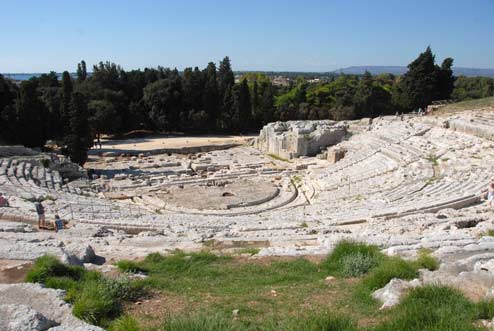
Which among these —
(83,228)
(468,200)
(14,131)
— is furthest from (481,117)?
(14,131)

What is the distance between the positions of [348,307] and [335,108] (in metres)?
47.7

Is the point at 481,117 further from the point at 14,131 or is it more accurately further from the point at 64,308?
the point at 14,131

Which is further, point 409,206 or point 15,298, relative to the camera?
point 409,206

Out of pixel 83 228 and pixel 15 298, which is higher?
pixel 15 298

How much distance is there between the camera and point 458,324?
4.20 m

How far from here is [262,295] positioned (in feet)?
19.5

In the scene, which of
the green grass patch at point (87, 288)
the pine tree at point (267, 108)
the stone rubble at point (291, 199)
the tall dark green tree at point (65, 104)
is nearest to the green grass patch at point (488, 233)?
the stone rubble at point (291, 199)

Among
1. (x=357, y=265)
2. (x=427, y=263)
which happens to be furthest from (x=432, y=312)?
(x=357, y=265)

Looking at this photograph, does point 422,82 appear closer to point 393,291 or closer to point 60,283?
point 393,291

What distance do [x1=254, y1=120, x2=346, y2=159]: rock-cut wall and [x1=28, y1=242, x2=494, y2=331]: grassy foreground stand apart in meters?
24.9

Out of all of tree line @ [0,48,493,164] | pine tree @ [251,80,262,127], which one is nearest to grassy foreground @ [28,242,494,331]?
tree line @ [0,48,493,164]

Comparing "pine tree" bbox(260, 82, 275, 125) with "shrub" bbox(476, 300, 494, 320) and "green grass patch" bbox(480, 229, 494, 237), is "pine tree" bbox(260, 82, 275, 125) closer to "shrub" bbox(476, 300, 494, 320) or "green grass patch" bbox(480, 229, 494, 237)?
"green grass patch" bbox(480, 229, 494, 237)

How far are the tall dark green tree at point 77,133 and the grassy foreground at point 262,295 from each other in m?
21.7

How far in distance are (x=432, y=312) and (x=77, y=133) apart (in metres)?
27.4
